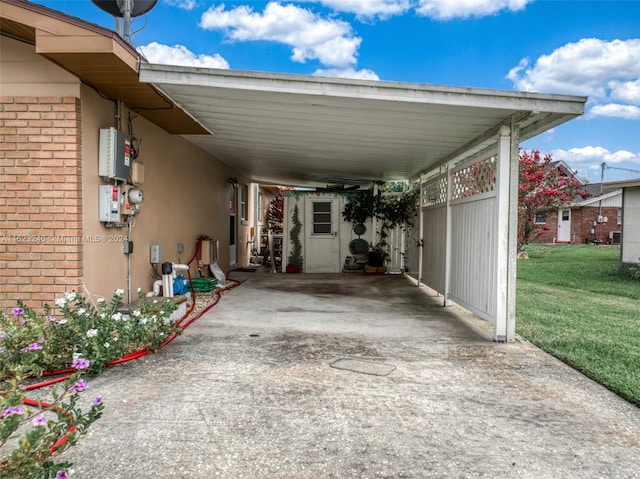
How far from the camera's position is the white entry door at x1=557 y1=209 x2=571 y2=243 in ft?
90.6

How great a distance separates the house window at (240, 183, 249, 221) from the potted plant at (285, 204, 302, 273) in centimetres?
167

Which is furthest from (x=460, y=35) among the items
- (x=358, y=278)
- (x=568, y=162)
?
(x=568, y=162)

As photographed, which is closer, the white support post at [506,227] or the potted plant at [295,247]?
the white support post at [506,227]

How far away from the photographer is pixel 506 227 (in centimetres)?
427

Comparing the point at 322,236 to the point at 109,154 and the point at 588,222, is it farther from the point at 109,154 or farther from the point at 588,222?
the point at 588,222

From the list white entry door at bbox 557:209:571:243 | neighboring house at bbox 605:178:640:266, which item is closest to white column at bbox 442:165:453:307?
neighboring house at bbox 605:178:640:266

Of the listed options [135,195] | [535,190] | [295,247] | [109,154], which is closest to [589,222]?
[535,190]

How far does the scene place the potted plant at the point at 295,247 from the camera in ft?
35.4

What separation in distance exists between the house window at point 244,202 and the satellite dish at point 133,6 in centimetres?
612

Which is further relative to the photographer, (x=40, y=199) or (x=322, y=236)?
(x=322, y=236)

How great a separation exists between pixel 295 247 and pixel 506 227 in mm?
7050

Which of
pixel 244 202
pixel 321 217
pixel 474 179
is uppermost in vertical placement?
pixel 244 202

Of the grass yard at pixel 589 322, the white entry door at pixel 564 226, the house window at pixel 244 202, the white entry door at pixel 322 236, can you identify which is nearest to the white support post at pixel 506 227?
the grass yard at pixel 589 322

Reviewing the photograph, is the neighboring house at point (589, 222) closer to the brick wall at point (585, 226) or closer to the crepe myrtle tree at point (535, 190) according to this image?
the brick wall at point (585, 226)
